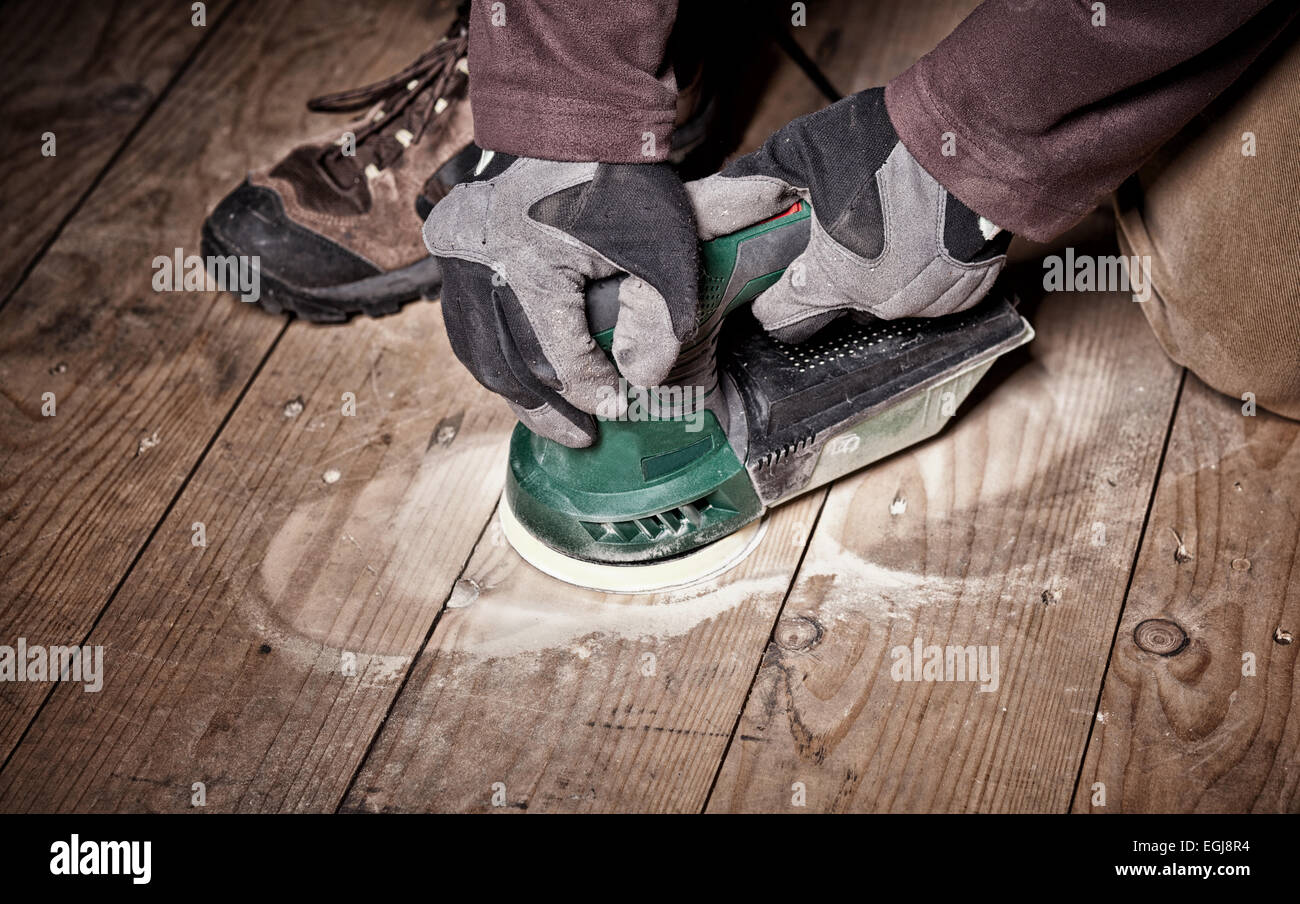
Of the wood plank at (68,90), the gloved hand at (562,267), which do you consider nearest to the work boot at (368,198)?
the wood plank at (68,90)

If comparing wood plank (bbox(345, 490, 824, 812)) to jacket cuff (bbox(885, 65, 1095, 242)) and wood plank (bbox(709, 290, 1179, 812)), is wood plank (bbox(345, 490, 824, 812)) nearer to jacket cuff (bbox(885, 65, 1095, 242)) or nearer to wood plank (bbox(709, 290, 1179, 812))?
wood plank (bbox(709, 290, 1179, 812))

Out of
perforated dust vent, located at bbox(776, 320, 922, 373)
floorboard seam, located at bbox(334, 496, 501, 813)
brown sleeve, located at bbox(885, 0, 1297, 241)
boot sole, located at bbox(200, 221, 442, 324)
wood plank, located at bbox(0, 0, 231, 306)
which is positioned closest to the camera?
brown sleeve, located at bbox(885, 0, 1297, 241)

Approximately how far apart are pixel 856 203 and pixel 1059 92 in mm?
168

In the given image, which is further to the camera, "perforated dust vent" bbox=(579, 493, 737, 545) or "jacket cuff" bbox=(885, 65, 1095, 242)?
"perforated dust vent" bbox=(579, 493, 737, 545)

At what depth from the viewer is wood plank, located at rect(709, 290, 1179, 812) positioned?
37.7 inches

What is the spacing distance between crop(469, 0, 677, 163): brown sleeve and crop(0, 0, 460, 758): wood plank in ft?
1.68

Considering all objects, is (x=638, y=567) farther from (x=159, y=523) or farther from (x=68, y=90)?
(x=68, y=90)

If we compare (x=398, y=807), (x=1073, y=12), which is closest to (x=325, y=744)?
(x=398, y=807)

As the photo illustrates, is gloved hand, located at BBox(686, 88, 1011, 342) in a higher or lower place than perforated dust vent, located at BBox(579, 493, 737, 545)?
higher

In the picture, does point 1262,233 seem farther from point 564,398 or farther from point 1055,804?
point 564,398

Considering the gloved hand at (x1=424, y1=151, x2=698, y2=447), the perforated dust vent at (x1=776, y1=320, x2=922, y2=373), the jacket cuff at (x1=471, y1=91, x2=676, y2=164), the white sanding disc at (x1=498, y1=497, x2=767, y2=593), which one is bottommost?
the white sanding disc at (x1=498, y1=497, x2=767, y2=593)

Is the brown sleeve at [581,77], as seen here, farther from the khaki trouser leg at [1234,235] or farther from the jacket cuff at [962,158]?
the khaki trouser leg at [1234,235]

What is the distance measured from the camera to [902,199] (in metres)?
0.94

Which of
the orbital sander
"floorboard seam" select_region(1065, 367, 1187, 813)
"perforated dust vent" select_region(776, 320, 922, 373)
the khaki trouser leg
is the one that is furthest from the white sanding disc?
the khaki trouser leg
